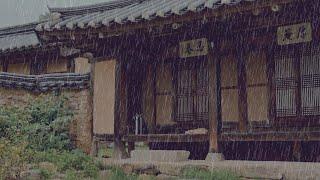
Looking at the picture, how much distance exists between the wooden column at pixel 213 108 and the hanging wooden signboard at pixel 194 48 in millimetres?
426

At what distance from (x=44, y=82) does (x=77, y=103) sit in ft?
4.46

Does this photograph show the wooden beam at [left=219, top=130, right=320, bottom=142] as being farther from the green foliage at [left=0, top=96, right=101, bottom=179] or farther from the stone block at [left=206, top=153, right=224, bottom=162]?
the green foliage at [left=0, top=96, right=101, bottom=179]

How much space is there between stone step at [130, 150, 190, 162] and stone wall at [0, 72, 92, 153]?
9.38 ft

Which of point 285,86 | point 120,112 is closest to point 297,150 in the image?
point 285,86

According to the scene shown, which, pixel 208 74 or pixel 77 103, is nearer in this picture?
pixel 208 74

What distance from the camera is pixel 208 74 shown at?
10.3 meters

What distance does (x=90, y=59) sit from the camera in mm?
12805

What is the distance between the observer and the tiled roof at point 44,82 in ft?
44.5

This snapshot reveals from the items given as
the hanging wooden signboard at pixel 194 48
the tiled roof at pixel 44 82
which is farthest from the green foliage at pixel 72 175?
the tiled roof at pixel 44 82

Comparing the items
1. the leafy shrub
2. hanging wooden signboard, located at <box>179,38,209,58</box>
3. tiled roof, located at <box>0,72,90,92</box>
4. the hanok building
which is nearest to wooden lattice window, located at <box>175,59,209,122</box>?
the hanok building

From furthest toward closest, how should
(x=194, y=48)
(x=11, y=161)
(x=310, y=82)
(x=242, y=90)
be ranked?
(x=242, y=90) < (x=194, y=48) < (x=310, y=82) < (x=11, y=161)

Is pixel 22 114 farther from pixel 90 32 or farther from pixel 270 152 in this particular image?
pixel 270 152

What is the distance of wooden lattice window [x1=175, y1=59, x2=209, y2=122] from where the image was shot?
11.6m

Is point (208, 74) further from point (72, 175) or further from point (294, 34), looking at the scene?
point (72, 175)
